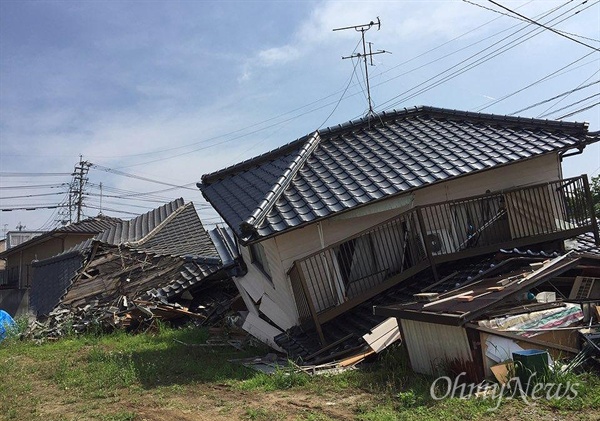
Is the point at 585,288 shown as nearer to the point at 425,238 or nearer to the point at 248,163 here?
the point at 425,238

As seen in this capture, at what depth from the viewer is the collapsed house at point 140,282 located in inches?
544

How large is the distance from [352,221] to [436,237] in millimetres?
1668

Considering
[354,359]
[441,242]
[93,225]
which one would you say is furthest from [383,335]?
[93,225]

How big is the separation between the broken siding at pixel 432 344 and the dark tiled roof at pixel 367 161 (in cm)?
260

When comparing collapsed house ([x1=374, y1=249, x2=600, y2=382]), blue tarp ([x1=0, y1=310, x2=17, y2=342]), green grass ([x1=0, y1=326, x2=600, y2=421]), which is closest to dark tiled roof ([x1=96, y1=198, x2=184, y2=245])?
blue tarp ([x1=0, y1=310, x2=17, y2=342])

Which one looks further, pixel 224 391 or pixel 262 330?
pixel 262 330

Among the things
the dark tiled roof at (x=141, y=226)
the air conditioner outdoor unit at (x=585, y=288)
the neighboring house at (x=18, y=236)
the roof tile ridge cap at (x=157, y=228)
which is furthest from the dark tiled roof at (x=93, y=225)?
the air conditioner outdoor unit at (x=585, y=288)

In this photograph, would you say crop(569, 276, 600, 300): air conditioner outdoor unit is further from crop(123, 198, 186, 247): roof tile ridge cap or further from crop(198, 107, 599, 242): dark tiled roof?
crop(123, 198, 186, 247): roof tile ridge cap

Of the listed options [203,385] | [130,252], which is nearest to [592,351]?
[203,385]

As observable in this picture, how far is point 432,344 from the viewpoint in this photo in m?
6.34

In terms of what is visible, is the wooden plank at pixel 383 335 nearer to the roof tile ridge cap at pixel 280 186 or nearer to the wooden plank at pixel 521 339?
the wooden plank at pixel 521 339

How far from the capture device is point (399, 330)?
279 inches

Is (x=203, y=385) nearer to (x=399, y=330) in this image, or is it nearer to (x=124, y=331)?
(x=399, y=330)

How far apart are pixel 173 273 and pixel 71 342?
11.9 feet
